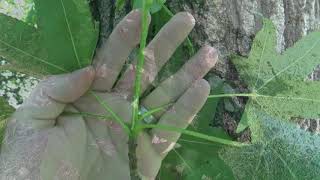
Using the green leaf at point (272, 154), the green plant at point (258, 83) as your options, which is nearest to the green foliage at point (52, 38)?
the green plant at point (258, 83)

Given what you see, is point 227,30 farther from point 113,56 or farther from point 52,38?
point 52,38

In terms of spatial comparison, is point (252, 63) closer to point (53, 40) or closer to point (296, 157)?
point (296, 157)

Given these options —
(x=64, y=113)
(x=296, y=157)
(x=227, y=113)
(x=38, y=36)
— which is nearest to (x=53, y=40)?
(x=38, y=36)

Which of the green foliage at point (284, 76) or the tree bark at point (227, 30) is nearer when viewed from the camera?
the green foliage at point (284, 76)

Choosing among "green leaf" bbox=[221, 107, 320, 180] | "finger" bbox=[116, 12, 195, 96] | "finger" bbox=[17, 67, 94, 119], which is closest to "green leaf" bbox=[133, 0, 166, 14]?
"finger" bbox=[116, 12, 195, 96]

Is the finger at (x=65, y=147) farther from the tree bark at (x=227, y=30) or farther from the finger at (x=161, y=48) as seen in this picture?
the tree bark at (x=227, y=30)

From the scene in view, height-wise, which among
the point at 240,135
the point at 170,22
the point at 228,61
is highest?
the point at 170,22

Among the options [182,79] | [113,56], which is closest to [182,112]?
[182,79]
